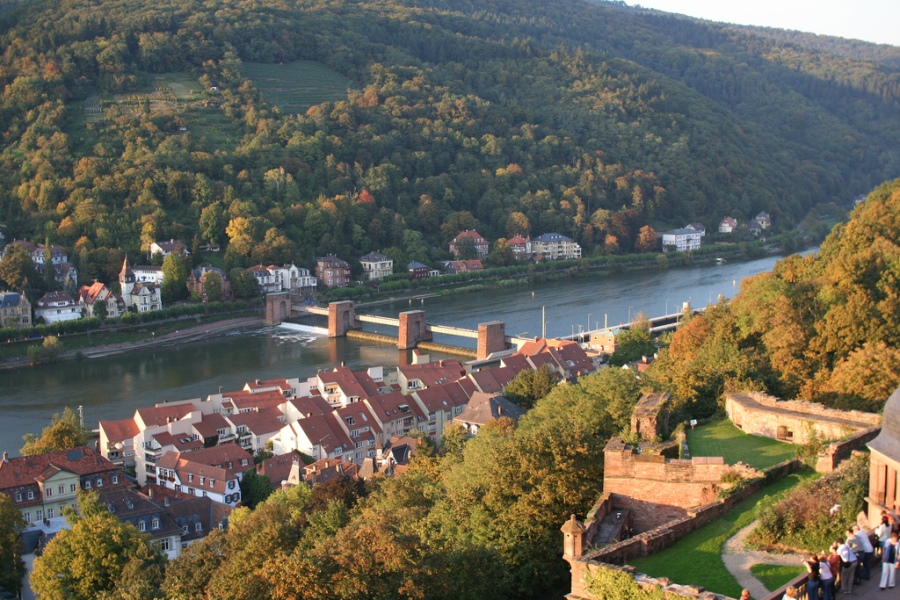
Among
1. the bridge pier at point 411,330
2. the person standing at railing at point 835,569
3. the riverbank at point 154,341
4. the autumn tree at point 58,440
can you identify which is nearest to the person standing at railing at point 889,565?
the person standing at railing at point 835,569

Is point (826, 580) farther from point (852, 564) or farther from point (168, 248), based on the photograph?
point (168, 248)

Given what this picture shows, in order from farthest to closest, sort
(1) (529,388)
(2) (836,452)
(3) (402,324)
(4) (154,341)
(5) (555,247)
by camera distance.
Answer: (5) (555,247)
(4) (154,341)
(3) (402,324)
(1) (529,388)
(2) (836,452)

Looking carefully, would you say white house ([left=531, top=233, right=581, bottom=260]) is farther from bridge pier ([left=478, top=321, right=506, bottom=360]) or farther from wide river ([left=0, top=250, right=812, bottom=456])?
bridge pier ([left=478, top=321, right=506, bottom=360])

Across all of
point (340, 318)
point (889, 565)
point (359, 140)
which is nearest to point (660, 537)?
point (889, 565)

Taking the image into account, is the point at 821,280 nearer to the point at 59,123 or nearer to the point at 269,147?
the point at 269,147

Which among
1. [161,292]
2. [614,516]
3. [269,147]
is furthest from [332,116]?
[614,516]

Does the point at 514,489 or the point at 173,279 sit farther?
the point at 173,279

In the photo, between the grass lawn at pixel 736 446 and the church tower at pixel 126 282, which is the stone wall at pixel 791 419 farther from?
the church tower at pixel 126 282

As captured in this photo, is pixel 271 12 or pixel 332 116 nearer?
pixel 332 116
